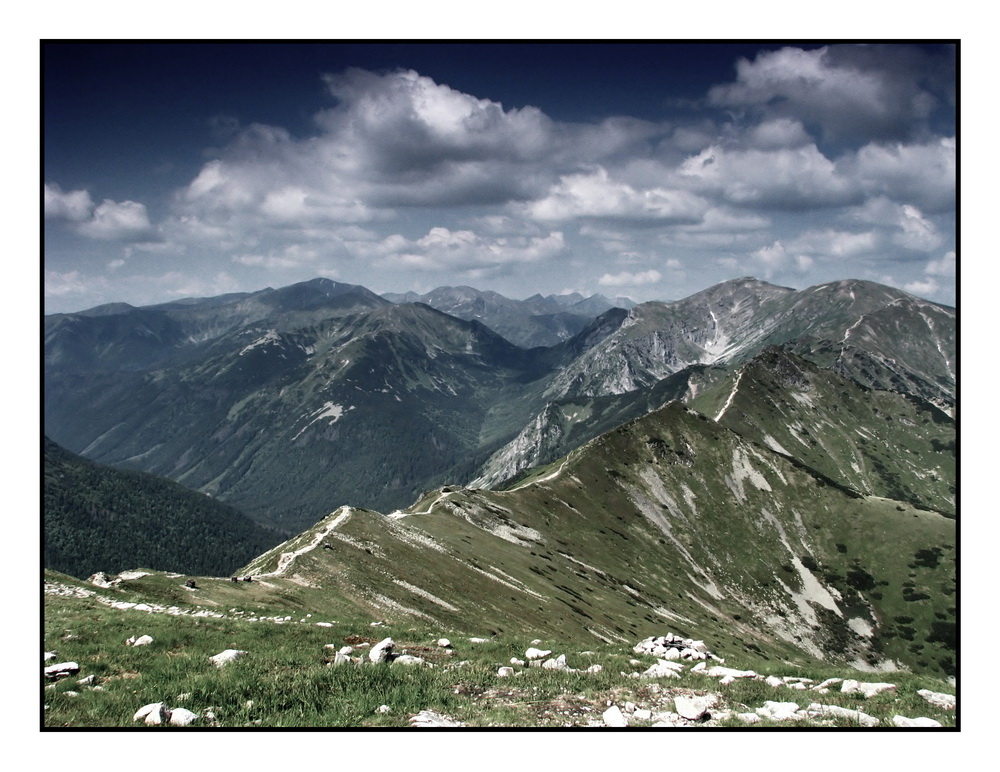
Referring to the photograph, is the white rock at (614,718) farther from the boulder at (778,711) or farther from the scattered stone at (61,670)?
the scattered stone at (61,670)

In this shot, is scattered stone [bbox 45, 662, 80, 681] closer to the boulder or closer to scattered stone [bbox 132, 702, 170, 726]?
scattered stone [bbox 132, 702, 170, 726]

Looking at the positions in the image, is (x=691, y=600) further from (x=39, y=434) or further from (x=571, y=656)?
(x=39, y=434)

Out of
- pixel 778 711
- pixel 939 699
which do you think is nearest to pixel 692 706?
pixel 778 711

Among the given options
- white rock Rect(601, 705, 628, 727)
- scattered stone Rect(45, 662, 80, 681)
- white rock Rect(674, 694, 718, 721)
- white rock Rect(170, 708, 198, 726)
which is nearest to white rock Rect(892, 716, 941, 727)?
white rock Rect(674, 694, 718, 721)

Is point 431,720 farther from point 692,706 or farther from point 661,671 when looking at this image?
point 661,671

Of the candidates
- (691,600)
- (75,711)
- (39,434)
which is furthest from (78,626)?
(691,600)
